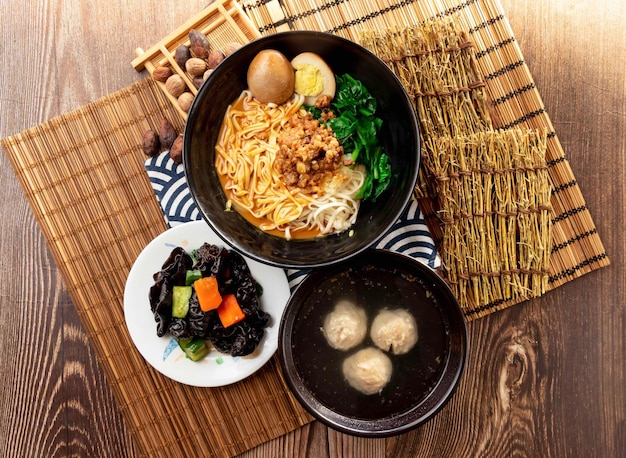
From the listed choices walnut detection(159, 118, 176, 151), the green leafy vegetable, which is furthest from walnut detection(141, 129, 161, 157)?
the green leafy vegetable

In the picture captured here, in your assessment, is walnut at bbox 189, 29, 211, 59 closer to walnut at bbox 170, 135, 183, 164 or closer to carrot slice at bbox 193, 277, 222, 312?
walnut at bbox 170, 135, 183, 164

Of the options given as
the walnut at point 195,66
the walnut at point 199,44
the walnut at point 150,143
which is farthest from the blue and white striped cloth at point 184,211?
the walnut at point 199,44

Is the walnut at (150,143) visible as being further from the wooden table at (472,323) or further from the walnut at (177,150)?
the wooden table at (472,323)

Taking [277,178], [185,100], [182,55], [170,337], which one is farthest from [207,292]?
[182,55]

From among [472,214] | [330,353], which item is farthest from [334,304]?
[472,214]

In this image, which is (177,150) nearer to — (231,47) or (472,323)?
(231,47)

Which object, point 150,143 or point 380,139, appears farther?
point 150,143
